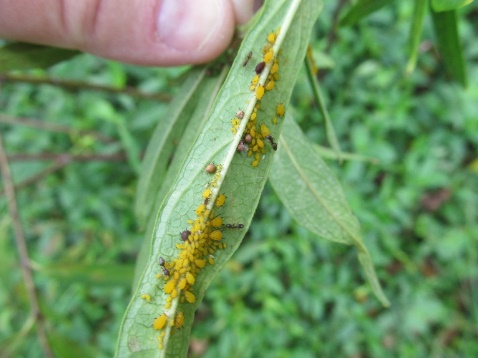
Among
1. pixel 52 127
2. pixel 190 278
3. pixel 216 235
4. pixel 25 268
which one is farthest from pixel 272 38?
pixel 52 127

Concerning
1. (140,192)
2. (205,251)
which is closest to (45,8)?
(140,192)

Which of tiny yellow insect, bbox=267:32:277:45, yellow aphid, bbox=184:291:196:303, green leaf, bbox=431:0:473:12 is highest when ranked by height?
green leaf, bbox=431:0:473:12

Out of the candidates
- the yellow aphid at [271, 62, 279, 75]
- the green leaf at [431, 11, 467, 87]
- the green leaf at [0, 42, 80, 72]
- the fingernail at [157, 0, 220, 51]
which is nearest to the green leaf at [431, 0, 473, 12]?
the green leaf at [431, 11, 467, 87]

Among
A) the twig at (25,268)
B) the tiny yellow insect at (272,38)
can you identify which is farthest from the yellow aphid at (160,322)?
the twig at (25,268)

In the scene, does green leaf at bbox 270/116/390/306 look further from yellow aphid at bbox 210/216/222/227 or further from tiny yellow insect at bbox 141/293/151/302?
tiny yellow insect at bbox 141/293/151/302

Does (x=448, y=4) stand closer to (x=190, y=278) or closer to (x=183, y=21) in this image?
(x=183, y=21)

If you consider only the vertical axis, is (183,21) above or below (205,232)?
above

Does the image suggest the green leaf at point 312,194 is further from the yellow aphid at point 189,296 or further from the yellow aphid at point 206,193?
the yellow aphid at point 189,296
